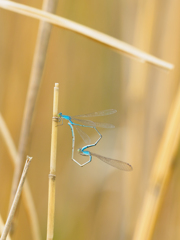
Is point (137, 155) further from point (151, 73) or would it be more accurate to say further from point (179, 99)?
point (179, 99)

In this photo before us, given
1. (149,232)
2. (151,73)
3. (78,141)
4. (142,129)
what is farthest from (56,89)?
(78,141)

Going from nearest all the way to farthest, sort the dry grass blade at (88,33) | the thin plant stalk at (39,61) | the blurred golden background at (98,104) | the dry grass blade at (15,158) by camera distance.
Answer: the dry grass blade at (88,33)
the thin plant stalk at (39,61)
the dry grass blade at (15,158)
the blurred golden background at (98,104)

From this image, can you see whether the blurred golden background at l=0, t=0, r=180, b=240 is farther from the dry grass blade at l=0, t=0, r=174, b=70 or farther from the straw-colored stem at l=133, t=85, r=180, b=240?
the dry grass blade at l=0, t=0, r=174, b=70

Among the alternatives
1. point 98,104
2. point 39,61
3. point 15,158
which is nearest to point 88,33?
point 39,61

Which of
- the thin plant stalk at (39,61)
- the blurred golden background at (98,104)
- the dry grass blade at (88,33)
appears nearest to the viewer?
the dry grass blade at (88,33)

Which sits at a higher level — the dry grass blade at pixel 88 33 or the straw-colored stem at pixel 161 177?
the dry grass blade at pixel 88 33

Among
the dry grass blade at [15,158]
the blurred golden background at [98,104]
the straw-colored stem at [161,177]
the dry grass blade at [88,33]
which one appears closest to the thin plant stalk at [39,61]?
the dry grass blade at [15,158]

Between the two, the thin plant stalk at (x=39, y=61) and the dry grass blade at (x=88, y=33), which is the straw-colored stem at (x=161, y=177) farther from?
the thin plant stalk at (x=39, y=61)
